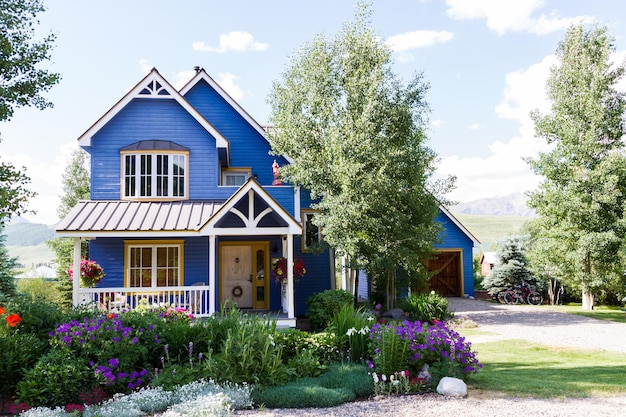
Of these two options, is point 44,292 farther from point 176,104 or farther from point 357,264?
point 357,264

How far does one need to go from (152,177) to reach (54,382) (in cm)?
949

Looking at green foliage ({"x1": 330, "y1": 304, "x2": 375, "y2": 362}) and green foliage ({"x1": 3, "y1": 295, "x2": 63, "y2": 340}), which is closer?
green foliage ({"x1": 3, "y1": 295, "x2": 63, "y2": 340})

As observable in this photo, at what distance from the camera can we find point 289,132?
16859 mm

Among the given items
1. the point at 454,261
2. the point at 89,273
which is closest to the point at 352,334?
the point at 89,273

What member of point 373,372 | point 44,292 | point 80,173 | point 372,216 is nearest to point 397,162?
point 372,216

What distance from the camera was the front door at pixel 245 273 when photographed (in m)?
16.4

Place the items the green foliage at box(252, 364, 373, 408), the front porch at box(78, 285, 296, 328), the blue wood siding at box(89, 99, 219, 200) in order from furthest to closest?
the blue wood siding at box(89, 99, 219, 200) < the front porch at box(78, 285, 296, 328) < the green foliage at box(252, 364, 373, 408)

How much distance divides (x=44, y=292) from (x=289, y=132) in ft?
46.9

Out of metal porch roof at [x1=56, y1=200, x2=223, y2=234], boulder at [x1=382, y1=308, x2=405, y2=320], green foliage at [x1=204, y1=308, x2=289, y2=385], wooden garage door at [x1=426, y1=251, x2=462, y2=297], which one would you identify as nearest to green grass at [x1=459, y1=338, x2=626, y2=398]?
green foliage at [x1=204, y1=308, x2=289, y2=385]

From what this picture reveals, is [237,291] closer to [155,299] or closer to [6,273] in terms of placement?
[155,299]

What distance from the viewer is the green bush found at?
13898 millimetres

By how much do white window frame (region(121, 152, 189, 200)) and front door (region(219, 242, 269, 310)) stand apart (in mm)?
2396

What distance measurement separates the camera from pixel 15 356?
753 cm

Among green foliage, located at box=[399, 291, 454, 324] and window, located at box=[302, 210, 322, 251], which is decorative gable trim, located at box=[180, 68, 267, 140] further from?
green foliage, located at box=[399, 291, 454, 324]
